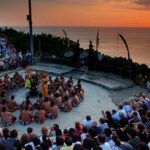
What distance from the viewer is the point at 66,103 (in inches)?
704

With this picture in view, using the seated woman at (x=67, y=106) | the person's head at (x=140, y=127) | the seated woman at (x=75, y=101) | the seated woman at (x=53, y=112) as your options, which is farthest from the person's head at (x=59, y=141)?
the seated woman at (x=75, y=101)

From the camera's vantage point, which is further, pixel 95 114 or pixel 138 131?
pixel 95 114

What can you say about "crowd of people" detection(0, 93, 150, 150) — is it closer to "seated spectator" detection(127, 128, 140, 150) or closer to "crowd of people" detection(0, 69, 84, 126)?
"seated spectator" detection(127, 128, 140, 150)

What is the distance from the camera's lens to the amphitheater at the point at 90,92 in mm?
16719

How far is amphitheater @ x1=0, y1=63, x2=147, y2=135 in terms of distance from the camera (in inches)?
658

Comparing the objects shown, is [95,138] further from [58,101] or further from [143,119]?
[58,101]

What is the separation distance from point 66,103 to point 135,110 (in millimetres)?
4687

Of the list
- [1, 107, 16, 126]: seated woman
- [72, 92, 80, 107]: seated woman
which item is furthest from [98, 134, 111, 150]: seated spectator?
[72, 92, 80, 107]: seated woman

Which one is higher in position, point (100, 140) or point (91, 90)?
point (100, 140)

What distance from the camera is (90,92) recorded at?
21.9 meters

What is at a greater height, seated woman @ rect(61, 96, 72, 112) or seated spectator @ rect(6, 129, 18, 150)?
seated spectator @ rect(6, 129, 18, 150)

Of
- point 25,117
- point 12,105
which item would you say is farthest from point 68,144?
point 12,105

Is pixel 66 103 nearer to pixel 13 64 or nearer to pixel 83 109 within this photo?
pixel 83 109

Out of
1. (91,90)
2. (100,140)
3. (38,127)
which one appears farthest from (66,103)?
(100,140)
